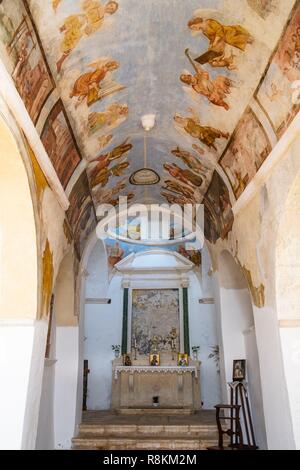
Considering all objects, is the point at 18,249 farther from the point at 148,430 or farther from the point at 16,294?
the point at 148,430

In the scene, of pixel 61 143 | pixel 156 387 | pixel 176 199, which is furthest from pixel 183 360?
pixel 61 143

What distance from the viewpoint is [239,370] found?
9.82m

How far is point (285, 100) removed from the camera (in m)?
5.43

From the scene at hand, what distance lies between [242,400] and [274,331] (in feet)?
11.7

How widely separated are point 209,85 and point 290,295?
12.0 feet

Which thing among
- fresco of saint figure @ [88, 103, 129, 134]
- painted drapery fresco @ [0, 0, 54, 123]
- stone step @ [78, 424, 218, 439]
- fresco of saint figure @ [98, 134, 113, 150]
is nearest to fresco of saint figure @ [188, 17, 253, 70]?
fresco of saint figure @ [88, 103, 129, 134]

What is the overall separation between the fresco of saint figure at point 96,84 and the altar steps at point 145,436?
767cm

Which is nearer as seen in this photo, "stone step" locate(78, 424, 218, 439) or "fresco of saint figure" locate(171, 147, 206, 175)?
"fresco of saint figure" locate(171, 147, 206, 175)

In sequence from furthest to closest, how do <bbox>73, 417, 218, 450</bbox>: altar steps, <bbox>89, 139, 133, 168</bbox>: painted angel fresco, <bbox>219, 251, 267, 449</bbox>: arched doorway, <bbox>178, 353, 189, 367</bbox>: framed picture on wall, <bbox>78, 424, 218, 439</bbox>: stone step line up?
<bbox>178, 353, 189, 367</bbox>: framed picture on wall
<bbox>78, 424, 218, 439</bbox>: stone step
<bbox>219, 251, 267, 449</bbox>: arched doorway
<bbox>73, 417, 218, 450</bbox>: altar steps
<bbox>89, 139, 133, 168</bbox>: painted angel fresco

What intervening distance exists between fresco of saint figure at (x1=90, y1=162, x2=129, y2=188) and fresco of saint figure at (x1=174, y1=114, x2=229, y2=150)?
6.98 ft

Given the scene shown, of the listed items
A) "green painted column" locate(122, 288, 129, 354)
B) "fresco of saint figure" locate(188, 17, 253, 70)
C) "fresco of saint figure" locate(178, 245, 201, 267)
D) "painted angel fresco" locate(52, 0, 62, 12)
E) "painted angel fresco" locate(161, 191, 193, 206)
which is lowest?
"green painted column" locate(122, 288, 129, 354)

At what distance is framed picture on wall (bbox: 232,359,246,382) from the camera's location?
9742mm

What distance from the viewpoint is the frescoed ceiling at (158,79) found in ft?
16.1

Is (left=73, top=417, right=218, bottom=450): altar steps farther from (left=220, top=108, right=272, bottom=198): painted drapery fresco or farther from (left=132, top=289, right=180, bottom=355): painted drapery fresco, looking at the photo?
(left=220, top=108, right=272, bottom=198): painted drapery fresco
